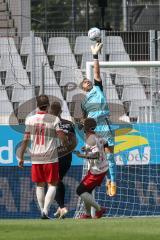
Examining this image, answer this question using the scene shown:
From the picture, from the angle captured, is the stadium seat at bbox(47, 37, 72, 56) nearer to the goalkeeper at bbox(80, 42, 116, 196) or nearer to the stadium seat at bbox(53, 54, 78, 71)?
the stadium seat at bbox(53, 54, 78, 71)

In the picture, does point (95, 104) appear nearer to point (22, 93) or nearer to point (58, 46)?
point (22, 93)

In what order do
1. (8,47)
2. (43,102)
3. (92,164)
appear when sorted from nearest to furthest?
(43,102) < (92,164) < (8,47)

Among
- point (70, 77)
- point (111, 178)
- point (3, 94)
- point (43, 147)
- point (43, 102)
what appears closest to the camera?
point (43, 102)

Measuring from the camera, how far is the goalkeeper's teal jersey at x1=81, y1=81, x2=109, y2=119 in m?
17.9

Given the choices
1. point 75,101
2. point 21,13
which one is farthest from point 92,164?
point 21,13

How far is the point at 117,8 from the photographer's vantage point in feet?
121

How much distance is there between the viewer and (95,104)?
18.0m

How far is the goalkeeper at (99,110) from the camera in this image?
17.9 m

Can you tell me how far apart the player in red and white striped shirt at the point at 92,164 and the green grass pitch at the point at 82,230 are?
1705mm

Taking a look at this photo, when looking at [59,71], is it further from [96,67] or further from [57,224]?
[57,224]

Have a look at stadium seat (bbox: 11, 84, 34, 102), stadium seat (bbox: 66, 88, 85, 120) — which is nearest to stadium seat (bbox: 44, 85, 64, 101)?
stadium seat (bbox: 66, 88, 85, 120)

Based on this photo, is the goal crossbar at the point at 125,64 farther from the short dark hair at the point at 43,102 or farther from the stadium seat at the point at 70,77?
the stadium seat at the point at 70,77

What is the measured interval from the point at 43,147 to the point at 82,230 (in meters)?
3.39

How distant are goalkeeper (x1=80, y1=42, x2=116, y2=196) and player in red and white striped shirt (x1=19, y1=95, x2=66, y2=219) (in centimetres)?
177
